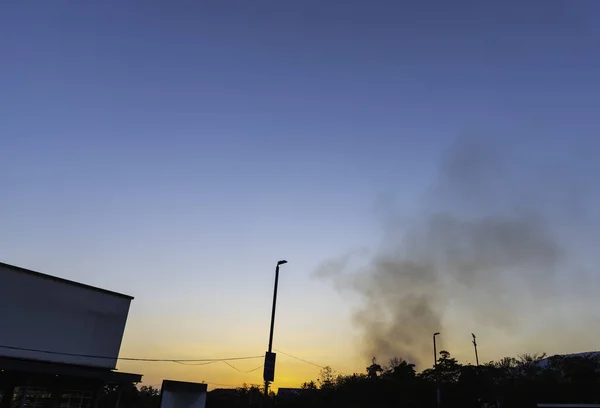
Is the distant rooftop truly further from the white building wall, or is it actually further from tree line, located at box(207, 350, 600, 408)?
tree line, located at box(207, 350, 600, 408)

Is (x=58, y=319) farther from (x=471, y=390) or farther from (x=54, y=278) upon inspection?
(x=471, y=390)

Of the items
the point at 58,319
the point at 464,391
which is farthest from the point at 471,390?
the point at 58,319

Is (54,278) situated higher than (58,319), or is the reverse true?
(54,278)

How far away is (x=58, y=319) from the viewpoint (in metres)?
27.4

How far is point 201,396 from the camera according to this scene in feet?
82.4

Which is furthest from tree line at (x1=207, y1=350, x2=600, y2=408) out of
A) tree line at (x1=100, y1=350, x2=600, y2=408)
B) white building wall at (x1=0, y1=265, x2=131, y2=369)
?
white building wall at (x1=0, y1=265, x2=131, y2=369)

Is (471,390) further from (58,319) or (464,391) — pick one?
(58,319)

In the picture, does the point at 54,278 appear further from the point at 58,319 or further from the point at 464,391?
the point at 464,391

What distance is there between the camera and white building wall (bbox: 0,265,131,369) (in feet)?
83.2

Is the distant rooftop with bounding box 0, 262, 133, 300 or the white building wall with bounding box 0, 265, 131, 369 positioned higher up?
the distant rooftop with bounding box 0, 262, 133, 300

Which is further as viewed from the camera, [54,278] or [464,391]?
[464,391]

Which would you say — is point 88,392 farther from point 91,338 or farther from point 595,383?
point 595,383

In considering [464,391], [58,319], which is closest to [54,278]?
[58,319]

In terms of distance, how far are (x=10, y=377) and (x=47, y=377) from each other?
6.45 feet
